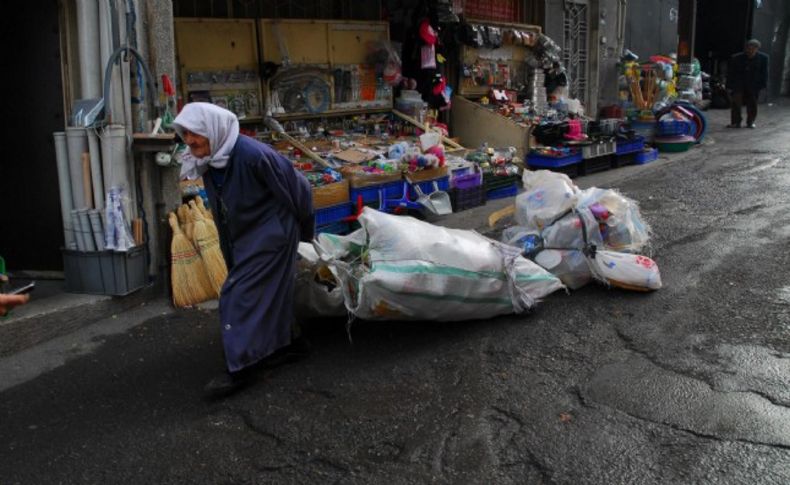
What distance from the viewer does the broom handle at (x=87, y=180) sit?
4.97 metres

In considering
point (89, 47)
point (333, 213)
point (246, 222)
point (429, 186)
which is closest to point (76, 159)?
point (89, 47)

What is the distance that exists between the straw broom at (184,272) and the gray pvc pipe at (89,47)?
1.13 meters

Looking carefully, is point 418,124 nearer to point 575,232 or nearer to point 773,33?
point 575,232

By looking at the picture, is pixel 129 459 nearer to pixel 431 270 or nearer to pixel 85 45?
pixel 431 270

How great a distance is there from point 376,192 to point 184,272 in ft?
8.36

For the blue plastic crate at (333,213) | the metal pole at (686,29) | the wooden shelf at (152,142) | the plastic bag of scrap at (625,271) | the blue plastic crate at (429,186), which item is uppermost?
the metal pole at (686,29)

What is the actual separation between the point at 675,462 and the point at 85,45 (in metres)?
4.47

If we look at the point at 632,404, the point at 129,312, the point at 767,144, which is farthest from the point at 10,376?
the point at 767,144

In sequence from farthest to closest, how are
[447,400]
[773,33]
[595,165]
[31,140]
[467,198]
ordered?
[773,33]
[595,165]
[467,198]
[31,140]
[447,400]

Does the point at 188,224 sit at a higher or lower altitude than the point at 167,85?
lower

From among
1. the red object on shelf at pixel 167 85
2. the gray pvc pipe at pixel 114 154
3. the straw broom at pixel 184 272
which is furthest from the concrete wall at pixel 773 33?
the gray pvc pipe at pixel 114 154

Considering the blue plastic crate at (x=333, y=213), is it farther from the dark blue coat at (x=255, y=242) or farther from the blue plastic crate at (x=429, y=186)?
the dark blue coat at (x=255, y=242)

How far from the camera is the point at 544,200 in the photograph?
565 cm

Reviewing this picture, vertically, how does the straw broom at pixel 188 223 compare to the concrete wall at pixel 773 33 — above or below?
below
